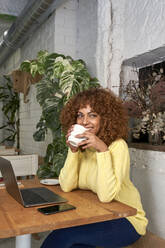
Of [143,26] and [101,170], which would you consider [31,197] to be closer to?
[101,170]

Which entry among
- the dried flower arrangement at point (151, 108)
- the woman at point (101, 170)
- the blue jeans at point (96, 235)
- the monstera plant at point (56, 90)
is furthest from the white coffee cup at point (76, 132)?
the monstera plant at point (56, 90)

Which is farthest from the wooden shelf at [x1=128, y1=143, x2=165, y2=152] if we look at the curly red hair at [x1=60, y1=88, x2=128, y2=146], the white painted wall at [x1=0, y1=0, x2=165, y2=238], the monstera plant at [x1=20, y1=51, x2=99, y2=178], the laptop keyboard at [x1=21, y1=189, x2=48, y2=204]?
the laptop keyboard at [x1=21, y1=189, x2=48, y2=204]

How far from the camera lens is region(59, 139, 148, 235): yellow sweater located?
4.47ft

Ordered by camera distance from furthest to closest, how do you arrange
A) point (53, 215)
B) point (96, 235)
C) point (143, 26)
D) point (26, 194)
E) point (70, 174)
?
point (143, 26), point (70, 174), point (26, 194), point (96, 235), point (53, 215)

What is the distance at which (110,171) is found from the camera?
4.48ft

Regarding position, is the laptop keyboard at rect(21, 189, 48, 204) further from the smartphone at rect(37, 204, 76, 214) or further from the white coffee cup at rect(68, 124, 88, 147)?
the white coffee cup at rect(68, 124, 88, 147)

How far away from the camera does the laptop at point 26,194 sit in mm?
1273

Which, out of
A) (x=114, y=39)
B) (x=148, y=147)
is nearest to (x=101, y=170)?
(x=148, y=147)

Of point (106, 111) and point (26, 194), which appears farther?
point (106, 111)

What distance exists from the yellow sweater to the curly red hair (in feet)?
0.31

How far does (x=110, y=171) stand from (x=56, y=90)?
152 cm

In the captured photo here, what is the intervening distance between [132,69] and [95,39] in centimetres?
71

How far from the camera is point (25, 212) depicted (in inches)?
46.0

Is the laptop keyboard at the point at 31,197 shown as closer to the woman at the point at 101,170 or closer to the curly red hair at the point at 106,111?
the woman at the point at 101,170
